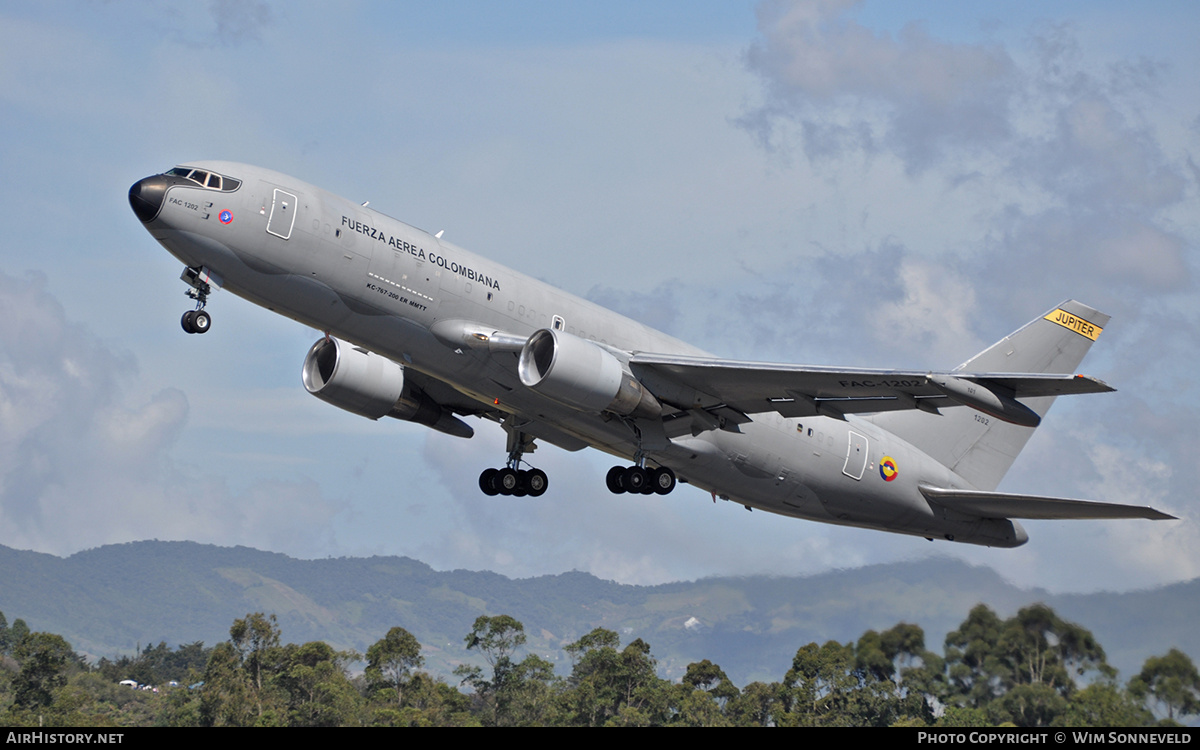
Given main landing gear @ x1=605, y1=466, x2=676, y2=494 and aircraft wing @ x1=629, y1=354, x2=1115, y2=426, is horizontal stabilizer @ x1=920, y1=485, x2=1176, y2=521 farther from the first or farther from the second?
main landing gear @ x1=605, y1=466, x2=676, y2=494

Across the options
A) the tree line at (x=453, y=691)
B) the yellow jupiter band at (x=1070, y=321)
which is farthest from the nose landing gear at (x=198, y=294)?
the tree line at (x=453, y=691)

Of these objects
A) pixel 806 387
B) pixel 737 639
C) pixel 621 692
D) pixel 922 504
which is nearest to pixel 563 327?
pixel 806 387

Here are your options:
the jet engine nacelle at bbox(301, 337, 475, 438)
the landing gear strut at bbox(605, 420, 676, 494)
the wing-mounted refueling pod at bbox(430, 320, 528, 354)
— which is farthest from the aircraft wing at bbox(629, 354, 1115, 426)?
the jet engine nacelle at bbox(301, 337, 475, 438)

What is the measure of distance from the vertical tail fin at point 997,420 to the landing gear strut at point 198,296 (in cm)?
2148

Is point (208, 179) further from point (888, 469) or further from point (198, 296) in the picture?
point (888, 469)

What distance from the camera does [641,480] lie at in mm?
32781

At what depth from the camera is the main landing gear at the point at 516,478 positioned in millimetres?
36062

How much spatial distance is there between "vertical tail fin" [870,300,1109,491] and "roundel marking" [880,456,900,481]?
2479 millimetres

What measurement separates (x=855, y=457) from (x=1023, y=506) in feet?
17.0

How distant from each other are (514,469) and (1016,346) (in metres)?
17.7

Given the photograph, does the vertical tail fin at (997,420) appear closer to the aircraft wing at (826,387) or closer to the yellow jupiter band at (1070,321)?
the yellow jupiter band at (1070,321)

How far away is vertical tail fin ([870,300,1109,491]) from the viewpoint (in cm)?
3934

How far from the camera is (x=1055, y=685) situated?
3167cm

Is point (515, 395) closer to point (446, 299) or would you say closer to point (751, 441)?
point (446, 299)
